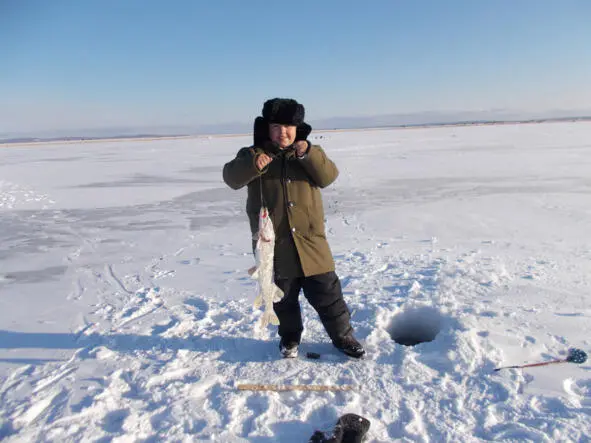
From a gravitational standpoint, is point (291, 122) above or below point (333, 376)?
above

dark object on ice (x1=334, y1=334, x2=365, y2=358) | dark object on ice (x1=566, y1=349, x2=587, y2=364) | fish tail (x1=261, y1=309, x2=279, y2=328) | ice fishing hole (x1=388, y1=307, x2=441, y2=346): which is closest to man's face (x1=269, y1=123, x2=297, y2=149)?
fish tail (x1=261, y1=309, x2=279, y2=328)

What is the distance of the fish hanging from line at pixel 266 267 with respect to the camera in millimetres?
2474

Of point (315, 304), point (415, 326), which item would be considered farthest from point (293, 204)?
point (415, 326)

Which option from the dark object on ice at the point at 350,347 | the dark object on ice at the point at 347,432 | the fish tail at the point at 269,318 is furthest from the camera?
the dark object on ice at the point at 350,347

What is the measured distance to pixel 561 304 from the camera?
3631 mm

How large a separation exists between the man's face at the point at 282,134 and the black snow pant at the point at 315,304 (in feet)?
2.97

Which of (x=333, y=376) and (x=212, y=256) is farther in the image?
(x=212, y=256)

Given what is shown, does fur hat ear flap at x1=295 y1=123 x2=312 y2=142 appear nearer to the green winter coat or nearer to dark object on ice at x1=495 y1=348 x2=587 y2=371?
the green winter coat

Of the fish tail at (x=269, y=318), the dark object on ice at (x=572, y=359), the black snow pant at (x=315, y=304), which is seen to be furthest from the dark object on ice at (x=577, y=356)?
the fish tail at (x=269, y=318)

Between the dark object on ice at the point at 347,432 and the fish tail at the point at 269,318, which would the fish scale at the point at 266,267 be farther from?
the dark object on ice at the point at 347,432

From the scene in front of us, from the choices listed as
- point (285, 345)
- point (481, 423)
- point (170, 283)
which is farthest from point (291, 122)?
point (170, 283)

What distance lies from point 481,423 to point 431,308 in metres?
1.39

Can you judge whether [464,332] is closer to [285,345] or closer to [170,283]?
[285,345]

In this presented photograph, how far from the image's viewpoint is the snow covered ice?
7.76ft
